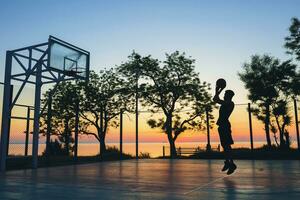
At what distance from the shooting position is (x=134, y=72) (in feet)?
79.0

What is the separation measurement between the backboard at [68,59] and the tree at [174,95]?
10.6 meters

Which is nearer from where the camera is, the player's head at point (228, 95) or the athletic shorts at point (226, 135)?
the athletic shorts at point (226, 135)

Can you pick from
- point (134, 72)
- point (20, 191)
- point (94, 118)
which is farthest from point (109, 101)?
point (20, 191)

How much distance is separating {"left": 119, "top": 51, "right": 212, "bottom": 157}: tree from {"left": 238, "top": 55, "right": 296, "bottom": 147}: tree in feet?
15.7

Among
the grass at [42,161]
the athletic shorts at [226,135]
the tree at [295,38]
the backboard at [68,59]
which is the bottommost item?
the grass at [42,161]

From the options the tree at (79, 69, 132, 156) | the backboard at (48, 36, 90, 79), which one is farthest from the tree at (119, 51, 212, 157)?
the backboard at (48, 36, 90, 79)

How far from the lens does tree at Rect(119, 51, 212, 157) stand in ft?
73.0

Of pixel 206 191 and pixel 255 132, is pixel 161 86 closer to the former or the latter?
pixel 255 132

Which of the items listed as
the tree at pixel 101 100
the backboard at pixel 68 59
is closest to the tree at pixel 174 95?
the tree at pixel 101 100

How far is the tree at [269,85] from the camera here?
23125mm

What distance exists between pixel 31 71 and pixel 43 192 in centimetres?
650

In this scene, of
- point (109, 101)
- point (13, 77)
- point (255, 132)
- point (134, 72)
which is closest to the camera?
point (13, 77)

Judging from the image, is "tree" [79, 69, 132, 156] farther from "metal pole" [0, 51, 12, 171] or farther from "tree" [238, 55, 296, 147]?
"metal pole" [0, 51, 12, 171]

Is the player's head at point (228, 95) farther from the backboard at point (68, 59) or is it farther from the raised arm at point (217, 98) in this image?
the backboard at point (68, 59)
